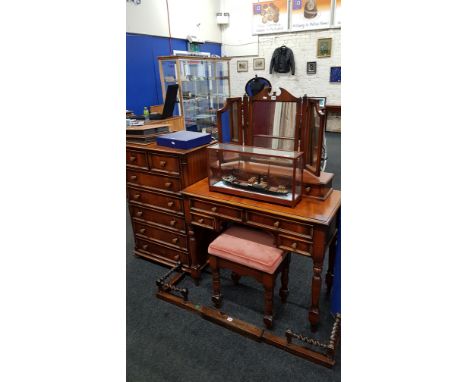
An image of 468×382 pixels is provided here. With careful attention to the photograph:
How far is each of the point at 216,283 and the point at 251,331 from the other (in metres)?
0.36

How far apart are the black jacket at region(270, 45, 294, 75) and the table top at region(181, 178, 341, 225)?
6270 millimetres

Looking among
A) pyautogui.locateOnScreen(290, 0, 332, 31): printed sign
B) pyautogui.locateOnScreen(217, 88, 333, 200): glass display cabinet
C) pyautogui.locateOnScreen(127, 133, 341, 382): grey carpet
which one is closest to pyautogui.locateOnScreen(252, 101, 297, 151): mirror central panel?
pyautogui.locateOnScreen(217, 88, 333, 200): glass display cabinet

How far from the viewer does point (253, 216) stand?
68.7 inches

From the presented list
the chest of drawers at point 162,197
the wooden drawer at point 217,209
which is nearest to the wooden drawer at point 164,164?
the chest of drawers at point 162,197

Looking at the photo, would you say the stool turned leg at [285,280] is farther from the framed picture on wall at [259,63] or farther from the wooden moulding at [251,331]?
the framed picture on wall at [259,63]

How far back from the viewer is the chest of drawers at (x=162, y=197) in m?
2.10

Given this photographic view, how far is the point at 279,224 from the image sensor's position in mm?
1677

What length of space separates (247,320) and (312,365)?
18.4 inches

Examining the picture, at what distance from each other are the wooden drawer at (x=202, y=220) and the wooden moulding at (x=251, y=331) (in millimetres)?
558

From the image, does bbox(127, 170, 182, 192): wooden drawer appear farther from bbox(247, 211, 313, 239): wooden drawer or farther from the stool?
bbox(247, 211, 313, 239): wooden drawer

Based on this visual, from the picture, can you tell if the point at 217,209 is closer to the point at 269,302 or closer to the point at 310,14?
the point at 269,302

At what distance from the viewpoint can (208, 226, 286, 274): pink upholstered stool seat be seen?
5.63ft
